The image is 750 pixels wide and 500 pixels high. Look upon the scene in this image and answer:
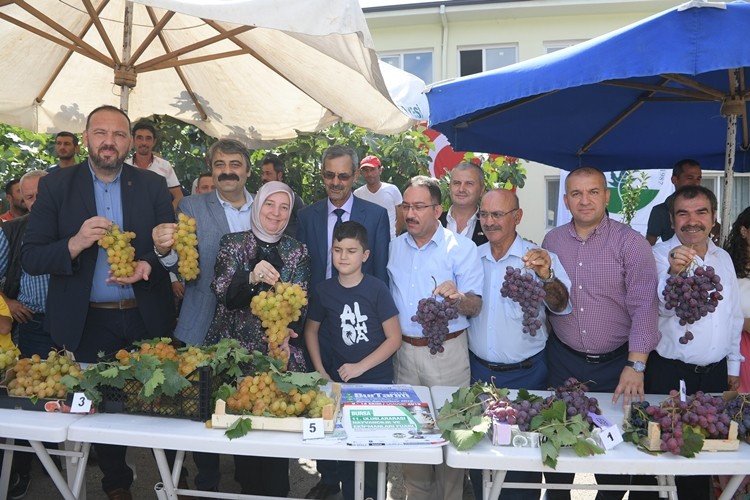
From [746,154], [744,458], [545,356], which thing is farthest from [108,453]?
[746,154]

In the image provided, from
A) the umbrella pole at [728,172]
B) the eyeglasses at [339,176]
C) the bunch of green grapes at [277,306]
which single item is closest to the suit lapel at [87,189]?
the bunch of green grapes at [277,306]

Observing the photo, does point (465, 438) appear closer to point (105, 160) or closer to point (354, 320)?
point (354, 320)

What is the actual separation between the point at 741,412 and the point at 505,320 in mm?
1160

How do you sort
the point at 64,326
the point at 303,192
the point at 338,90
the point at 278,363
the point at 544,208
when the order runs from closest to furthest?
the point at 278,363 < the point at 64,326 < the point at 338,90 < the point at 303,192 < the point at 544,208

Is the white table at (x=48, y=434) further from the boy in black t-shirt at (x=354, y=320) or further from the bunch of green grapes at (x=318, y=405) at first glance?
the boy in black t-shirt at (x=354, y=320)

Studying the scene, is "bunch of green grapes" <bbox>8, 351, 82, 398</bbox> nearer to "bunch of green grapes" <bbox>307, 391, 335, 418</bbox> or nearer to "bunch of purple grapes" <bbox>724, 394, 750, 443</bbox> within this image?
"bunch of green grapes" <bbox>307, 391, 335, 418</bbox>

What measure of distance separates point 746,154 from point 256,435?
14.9ft

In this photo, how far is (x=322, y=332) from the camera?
11.9ft

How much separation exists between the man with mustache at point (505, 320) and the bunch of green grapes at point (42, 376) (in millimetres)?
2029

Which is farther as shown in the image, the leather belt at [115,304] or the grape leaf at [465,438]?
the leather belt at [115,304]

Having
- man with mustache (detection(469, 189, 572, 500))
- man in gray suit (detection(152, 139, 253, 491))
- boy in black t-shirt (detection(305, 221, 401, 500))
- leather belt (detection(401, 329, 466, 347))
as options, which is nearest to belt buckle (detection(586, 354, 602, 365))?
man with mustache (detection(469, 189, 572, 500))

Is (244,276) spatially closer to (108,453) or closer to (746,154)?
(108,453)

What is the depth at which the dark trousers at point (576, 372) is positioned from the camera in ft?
11.1

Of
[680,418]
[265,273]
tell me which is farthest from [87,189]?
[680,418]
